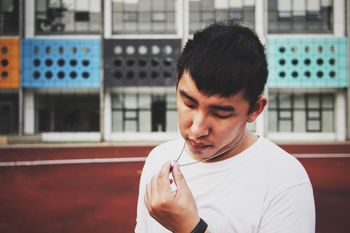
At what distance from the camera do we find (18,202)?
23.1 feet

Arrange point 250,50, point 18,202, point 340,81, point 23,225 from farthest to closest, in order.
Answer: point 340,81 → point 18,202 → point 23,225 → point 250,50

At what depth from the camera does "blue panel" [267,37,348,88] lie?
19922 millimetres

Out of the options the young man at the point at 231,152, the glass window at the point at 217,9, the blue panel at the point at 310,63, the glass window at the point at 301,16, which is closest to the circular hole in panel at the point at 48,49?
the glass window at the point at 217,9

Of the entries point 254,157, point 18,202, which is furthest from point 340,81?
point 254,157

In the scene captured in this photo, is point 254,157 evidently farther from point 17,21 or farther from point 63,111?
point 17,21

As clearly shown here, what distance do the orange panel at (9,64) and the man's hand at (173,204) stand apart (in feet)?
67.4

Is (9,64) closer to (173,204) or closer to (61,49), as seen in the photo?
(61,49)

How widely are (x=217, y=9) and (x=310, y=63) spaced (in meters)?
5.93

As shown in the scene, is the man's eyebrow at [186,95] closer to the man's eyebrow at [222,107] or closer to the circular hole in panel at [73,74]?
the man's eyebrow at [222,107]

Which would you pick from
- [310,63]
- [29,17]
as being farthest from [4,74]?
[310,63]

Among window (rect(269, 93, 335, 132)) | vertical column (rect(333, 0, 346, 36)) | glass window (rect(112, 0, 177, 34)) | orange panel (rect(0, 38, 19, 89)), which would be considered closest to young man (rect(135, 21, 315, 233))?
window (rect(269, 93, 335, 132))

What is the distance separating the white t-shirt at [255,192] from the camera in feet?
4.11

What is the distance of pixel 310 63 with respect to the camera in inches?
791

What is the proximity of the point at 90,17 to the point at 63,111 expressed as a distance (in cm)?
546
